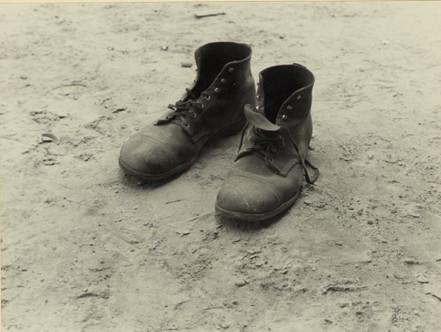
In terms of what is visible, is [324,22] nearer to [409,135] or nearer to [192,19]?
[192,19]

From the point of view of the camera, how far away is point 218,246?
5.93 feet

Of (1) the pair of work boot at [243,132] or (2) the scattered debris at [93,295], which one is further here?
(1) the pair of work boot at [243,132]

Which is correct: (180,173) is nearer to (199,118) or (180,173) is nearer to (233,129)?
(199,118)

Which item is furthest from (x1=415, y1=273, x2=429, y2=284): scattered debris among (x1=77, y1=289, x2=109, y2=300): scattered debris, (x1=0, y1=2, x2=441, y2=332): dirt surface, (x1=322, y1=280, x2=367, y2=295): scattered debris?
(x1=77, y1=289, x2=109, y2=300): scattered debris

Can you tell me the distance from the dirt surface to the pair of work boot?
0.08 m

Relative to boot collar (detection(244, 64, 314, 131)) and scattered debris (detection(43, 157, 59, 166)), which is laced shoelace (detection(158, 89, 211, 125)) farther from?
scattered debris (detection(43, 157, 59, 166))

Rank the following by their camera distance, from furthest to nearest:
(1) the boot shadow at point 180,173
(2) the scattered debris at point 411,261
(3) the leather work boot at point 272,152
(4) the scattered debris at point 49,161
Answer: (4) the scattered debris at point 49,161, (1) the boot shadow at point 180,173, (3) the leather work boot at point 272,152, (2) the scattered debris at point 411,261

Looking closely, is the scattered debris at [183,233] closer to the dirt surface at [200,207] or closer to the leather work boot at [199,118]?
the dirt surface at [200,207]

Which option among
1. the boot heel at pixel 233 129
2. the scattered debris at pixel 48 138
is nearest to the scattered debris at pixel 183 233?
the boot heel at pixel 233 129

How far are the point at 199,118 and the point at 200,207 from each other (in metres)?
0.40

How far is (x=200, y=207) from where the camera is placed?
1.98 meters

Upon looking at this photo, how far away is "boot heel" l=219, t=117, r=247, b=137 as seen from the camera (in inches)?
92.5

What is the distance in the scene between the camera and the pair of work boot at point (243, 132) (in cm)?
190

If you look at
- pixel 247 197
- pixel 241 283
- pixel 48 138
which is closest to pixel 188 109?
pixel 247 197
